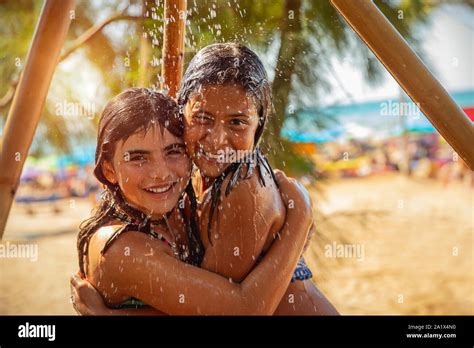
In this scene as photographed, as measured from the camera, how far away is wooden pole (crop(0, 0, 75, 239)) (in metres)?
1.03

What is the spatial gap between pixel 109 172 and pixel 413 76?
40 centimetres

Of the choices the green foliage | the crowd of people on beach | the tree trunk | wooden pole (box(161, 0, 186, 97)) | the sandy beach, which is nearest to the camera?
A: wooden pole (box(161, 0, 186, 97))

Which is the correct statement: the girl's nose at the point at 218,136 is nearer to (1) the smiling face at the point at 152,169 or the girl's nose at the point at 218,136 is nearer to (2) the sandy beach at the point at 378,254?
(1) the smiling face at the point at 152,169

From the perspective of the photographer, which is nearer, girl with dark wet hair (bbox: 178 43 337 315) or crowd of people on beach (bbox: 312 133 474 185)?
girl with dark wet hair (bbox: 178 43 337 315)

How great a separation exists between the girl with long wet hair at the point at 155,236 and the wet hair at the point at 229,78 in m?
0.04

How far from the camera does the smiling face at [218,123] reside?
0.82m

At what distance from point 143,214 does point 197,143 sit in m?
0.11

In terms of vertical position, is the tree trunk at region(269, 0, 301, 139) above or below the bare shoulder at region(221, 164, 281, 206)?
above

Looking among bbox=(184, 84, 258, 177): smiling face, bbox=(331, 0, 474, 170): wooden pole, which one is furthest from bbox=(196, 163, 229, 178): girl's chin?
bbox=(331, 0, 474, 170): wooden pole

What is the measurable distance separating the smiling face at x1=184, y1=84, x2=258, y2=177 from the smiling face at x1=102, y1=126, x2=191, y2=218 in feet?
0.09

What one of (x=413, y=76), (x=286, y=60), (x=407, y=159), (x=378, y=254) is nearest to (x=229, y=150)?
(x=413, y=76)

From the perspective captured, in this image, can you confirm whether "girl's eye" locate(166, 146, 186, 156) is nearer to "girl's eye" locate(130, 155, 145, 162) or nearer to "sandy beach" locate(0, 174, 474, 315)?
"girl's eye" locate(130, 155, 145, 162)

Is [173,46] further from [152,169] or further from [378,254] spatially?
[378,254]
